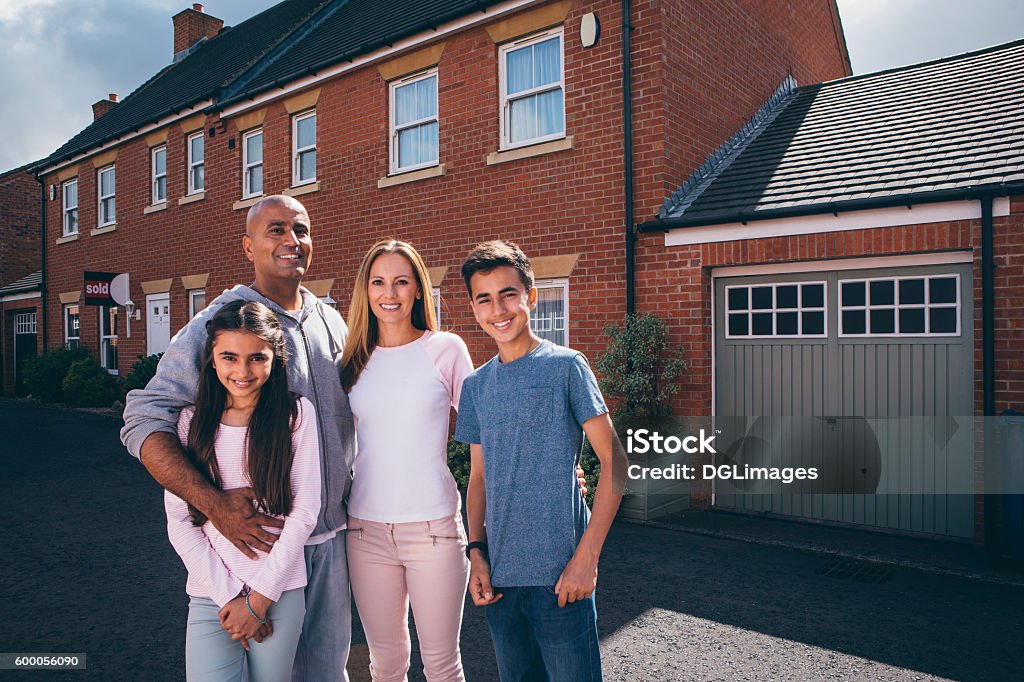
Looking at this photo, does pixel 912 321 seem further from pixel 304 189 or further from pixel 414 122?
pixel 304 189

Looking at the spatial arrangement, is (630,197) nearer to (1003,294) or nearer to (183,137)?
(1003,294)

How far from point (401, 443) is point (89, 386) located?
1687 cm

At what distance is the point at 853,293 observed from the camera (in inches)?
275

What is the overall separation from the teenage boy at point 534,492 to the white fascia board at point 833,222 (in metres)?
5.29

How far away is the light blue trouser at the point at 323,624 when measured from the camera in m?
2.49

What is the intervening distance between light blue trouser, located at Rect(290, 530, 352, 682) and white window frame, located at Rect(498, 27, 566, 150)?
721cm

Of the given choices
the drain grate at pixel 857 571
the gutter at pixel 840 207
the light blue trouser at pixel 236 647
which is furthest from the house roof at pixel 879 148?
the light blue trouser at pixel 236 647

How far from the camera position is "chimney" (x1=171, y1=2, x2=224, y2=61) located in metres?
21.7

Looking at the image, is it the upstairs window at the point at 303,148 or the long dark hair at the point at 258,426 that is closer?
the long dark hair at the point at 258,426

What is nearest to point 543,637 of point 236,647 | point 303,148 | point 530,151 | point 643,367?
point 236,647

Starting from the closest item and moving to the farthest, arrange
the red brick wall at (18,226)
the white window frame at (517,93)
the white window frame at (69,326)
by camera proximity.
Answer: the white window frame at (517,93) → the white window frame at (69,326) → the red brick wall at (18,226)

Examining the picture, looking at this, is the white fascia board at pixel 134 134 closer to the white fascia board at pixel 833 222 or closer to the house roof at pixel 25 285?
the house roof at pixel 25 285

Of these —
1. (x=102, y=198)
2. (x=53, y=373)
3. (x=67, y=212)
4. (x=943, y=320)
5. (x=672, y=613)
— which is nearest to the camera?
(x=672, y=613)

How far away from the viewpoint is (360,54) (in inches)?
428
